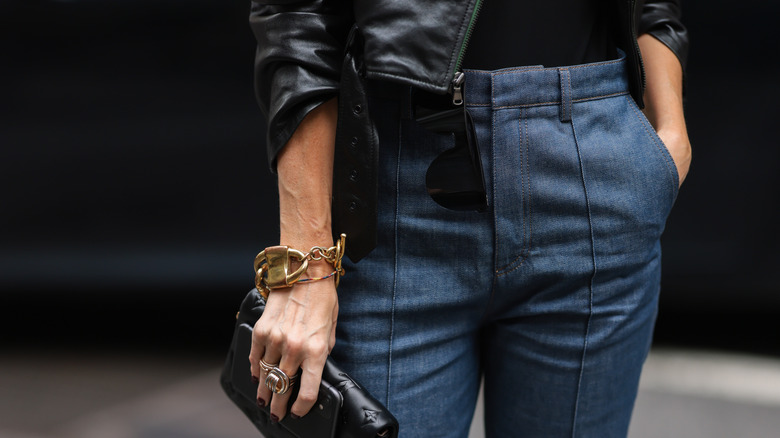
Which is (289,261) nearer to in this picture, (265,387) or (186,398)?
(265,387)

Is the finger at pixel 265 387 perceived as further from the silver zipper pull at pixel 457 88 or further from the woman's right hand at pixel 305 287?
the silver zipper pull at pixel 457 88

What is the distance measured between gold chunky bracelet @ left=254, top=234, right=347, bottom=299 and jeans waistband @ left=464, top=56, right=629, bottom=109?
0.67 ft

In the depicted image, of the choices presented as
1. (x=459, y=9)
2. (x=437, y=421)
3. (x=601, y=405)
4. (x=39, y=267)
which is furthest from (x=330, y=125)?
(x=39, y=267)

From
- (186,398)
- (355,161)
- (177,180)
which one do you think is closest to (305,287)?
(355,161)

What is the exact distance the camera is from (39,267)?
102 inches

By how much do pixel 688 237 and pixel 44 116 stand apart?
2.30 metres

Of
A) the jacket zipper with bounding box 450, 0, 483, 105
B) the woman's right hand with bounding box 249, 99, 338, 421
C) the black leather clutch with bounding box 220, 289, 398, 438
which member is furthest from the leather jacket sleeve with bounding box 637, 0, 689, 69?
the black leather clutch with bounding box 220, 289, 398, 438

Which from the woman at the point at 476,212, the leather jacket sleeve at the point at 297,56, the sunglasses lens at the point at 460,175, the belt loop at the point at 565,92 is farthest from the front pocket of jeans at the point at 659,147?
the leather jacket sleeve at the point at 297,56

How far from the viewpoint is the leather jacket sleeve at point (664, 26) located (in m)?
0.97

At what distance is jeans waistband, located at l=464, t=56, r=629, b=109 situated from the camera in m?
0.72

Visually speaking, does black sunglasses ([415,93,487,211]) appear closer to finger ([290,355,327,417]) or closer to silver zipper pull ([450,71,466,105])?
silver zipper pull ([450,71,466,105])

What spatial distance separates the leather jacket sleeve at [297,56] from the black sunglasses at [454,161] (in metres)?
0.10

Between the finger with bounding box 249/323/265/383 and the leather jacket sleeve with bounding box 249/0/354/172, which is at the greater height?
the leather jacket sleeve with bounding box 249/0/354/172

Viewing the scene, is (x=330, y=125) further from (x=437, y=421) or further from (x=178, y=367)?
(x=178, y=367)
